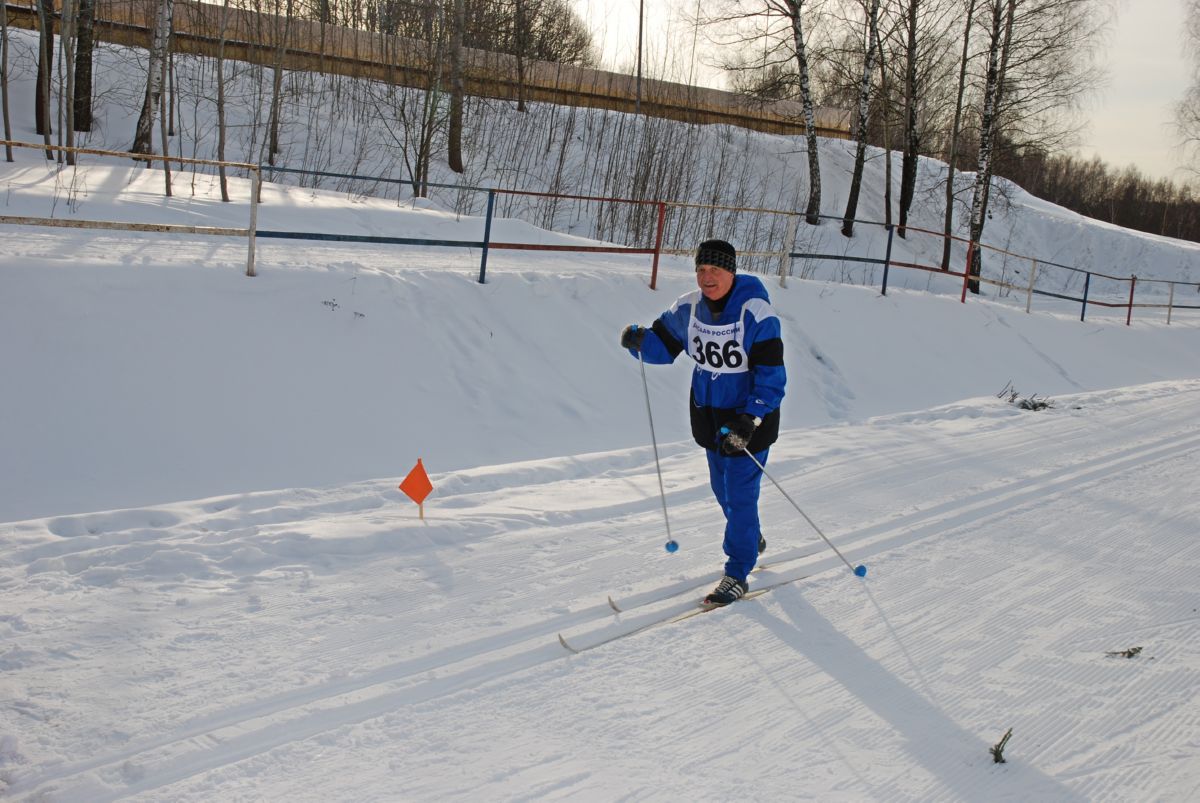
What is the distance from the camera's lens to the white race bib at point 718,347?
4.70 meters

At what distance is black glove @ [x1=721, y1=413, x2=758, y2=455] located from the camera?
450cm

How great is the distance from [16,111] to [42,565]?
767 inches

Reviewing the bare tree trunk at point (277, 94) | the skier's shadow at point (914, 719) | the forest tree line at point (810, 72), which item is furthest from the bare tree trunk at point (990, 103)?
the skier's shadow at point (914, 719)

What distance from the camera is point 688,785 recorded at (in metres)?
3.21

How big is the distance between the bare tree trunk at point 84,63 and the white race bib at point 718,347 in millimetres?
16852

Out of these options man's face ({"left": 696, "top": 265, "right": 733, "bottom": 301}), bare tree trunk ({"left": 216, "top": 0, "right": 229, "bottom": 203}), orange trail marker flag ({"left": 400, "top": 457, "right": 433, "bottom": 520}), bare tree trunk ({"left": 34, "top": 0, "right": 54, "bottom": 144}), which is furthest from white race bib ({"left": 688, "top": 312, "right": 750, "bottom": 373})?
bare tree trunk ({"left": 34, "top": 0, "right": 54, "bottom": 144})

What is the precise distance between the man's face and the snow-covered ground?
156 cm

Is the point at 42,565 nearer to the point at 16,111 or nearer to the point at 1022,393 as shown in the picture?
the point at 1022,393

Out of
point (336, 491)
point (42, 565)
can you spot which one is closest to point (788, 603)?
point (336, 491)

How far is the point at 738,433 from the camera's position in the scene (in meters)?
4.51

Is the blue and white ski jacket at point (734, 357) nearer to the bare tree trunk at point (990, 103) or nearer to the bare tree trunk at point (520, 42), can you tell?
the bare tree trunk at point (990, 103)

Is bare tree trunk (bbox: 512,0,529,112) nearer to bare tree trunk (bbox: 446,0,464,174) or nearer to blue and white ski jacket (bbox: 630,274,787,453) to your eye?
bare tree trunk (bbox: 446,0,464,174)

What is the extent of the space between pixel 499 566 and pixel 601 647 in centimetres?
103

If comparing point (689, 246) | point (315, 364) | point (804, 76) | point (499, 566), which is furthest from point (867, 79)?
point (499, 566)
